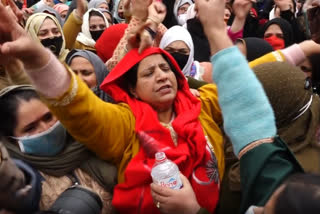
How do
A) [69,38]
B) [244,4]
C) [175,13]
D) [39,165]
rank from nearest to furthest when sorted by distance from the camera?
[39,165]
[244,4]
[69,38]
[175,13]

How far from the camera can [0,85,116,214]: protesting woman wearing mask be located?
4.98 feet

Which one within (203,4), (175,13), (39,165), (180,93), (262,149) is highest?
(203,4)

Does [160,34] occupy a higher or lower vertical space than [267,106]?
lower

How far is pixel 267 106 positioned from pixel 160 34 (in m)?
2.59

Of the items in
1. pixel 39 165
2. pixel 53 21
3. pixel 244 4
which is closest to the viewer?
pixel 39 165

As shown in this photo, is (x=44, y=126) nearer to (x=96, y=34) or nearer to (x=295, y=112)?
(x=295, y=112)

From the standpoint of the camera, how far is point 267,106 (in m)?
1.07

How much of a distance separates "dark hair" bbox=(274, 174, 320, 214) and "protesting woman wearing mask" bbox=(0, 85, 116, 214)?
2.92ft

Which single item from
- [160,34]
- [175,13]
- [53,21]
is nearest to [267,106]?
[160,34]

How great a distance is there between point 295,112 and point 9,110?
44.9 inches

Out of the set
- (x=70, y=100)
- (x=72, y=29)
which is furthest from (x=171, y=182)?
(x=72, y=29)

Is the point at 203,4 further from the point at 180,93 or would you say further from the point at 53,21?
the point at 53,21

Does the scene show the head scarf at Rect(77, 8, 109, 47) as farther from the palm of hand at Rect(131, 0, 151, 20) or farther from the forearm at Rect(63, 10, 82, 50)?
the palm of hand at Rect(131, 0, 151, 20)

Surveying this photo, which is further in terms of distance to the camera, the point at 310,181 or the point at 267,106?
the point at 267,106
